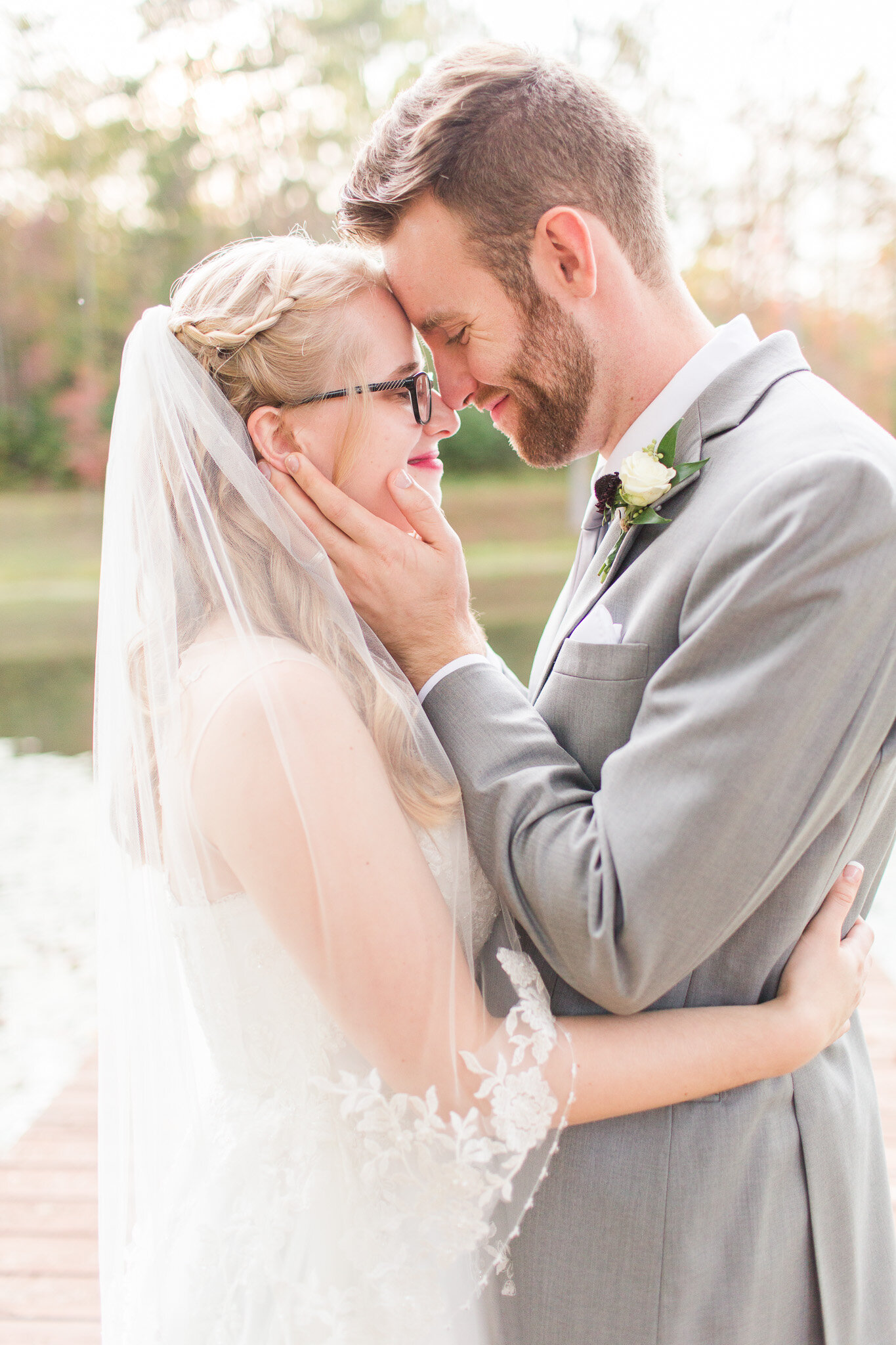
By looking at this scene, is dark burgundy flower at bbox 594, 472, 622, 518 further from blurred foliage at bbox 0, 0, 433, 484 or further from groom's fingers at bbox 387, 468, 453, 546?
blurred foliage at bbox 0, 0, 433, 484

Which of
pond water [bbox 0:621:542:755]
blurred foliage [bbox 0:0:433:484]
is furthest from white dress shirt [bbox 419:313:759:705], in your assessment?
blurred foliage [bbox 0:0:433:484]

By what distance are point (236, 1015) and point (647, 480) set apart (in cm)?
103

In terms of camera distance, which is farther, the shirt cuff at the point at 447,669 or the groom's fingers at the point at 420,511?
the groom's fingers at the point at 420,511

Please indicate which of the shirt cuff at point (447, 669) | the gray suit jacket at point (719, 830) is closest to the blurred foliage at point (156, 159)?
the shirt cuff at point (447, 669)

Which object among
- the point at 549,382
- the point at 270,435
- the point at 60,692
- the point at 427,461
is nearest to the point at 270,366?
the point at 270,435

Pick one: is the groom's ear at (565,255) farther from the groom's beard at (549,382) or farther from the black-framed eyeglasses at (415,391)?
the black-framed eyeglasses at (415,391)

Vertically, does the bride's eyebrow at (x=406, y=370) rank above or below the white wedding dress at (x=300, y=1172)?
above

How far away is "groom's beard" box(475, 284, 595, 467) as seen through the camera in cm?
182

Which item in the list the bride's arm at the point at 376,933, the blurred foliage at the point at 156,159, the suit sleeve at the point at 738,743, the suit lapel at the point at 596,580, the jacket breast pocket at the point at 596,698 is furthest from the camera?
the blurred foliage at the point at 156,159

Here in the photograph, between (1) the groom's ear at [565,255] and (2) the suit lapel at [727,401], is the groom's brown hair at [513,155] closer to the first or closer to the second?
(1) the groom's ear at [565,255]

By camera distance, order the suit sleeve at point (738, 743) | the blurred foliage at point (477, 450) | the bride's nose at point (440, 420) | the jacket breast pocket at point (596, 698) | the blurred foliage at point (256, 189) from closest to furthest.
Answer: the suit sleeve at point (738, 743), the jacket breast pocket at point (596, 698), the bride's nose at point (440, 420), the blurred foliage at point (256, 189), the blurred foliage at point (477, 450)

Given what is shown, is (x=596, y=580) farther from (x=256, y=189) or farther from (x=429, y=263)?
(x=256, y=189)

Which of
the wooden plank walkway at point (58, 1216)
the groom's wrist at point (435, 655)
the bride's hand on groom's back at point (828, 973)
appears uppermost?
the groom's wrist at point (435, 655)

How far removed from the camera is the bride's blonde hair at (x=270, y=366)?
1654 mm
